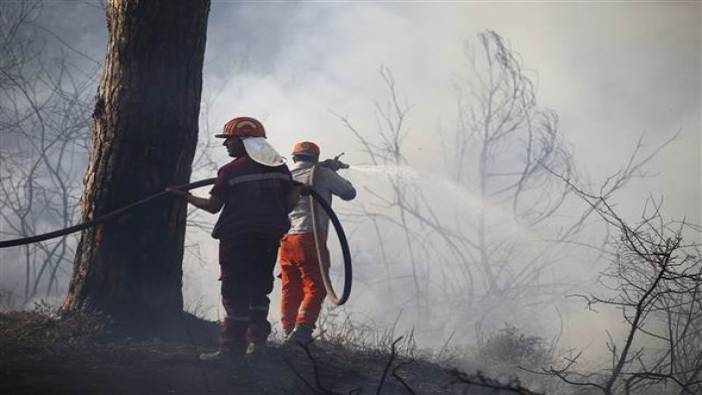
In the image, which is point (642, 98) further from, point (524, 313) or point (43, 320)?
point (43, 320)

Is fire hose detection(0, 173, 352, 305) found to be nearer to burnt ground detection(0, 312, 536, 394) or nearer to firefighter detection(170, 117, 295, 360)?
firefighter detection(170, 117, 295, 360)

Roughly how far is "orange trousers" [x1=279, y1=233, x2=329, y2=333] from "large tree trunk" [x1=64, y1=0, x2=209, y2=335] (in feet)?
3.90

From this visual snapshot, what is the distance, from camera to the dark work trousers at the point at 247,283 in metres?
5.23

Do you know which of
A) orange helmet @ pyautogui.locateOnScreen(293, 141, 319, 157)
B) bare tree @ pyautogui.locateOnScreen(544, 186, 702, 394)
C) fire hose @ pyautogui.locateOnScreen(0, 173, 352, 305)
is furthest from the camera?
orange helmet @ pyautogui.locateOnScreen(293, 141, 319, 157)

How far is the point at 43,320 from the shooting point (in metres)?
5.19

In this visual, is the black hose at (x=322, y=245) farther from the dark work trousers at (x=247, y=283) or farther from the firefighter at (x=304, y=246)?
the dark work trousers at (x=247, y=283)

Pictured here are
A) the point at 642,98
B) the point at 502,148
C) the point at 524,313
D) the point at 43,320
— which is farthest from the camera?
the point at 642,98

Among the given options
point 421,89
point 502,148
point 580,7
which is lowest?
point 502,148

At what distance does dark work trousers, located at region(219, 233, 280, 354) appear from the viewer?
206 inches

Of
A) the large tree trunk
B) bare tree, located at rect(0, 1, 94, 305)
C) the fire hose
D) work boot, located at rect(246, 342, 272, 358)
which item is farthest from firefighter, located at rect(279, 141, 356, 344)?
bare tree, located at rect(0, 1, 94, 305)

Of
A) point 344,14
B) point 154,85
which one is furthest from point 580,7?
point 154,85

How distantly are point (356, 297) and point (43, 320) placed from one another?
32.3ft

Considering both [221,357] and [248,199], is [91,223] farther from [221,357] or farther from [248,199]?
[221,357]

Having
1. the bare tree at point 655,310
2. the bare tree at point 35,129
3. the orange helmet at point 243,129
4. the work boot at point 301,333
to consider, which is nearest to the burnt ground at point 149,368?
the work boot at point 301,333
